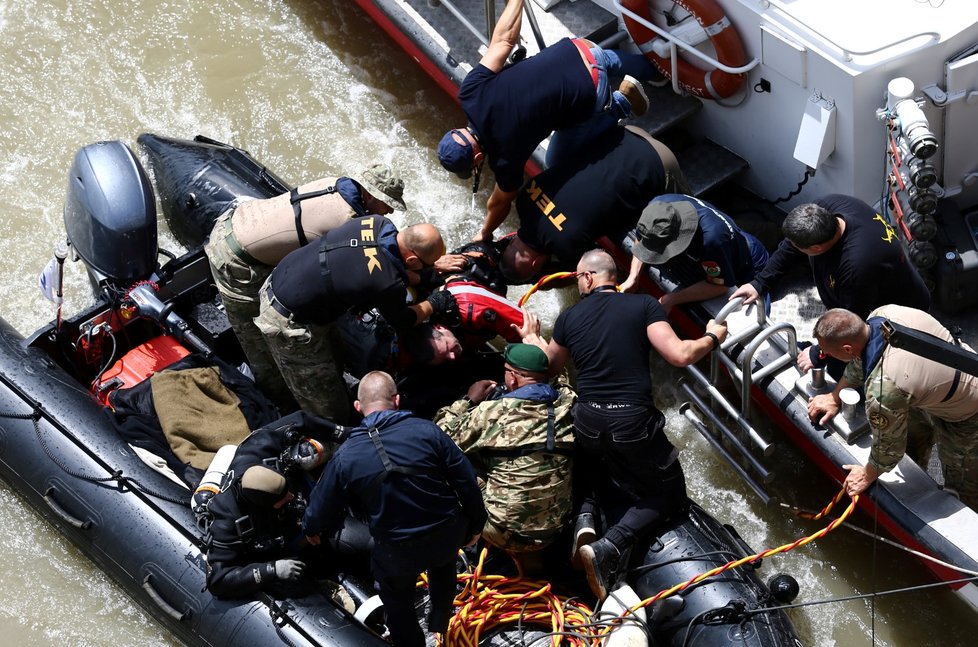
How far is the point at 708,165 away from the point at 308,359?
2.12m

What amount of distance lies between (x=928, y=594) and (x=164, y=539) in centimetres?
317

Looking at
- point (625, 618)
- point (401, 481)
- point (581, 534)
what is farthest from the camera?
point (581, 534)

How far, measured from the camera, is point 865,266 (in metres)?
4.49

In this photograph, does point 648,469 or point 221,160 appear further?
point 221,160

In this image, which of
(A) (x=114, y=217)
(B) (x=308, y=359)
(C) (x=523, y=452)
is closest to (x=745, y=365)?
(C) (x=523, y=452)

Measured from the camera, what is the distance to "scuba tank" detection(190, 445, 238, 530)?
4.53 meters

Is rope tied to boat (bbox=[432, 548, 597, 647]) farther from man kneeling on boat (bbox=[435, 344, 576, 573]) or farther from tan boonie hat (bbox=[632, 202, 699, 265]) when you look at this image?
tan boonie hat (bbox=[632, 202, 699, 265])

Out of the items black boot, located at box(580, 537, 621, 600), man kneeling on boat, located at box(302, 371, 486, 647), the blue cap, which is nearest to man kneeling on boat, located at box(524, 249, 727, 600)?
black boot, located at box(580, 537, 621, 600)

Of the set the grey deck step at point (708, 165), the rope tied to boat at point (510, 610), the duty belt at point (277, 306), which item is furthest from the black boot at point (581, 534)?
the grey deck step at point (708, 165)

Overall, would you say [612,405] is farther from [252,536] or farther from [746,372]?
[252,536]

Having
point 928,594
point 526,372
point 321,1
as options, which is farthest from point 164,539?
point 321,1

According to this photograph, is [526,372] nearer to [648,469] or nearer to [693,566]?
[648,469]

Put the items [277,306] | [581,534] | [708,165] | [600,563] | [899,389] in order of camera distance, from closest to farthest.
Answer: [899,389], [600,563], [581,534], [277,306], [708,165]

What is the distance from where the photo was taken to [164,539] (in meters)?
4.72
